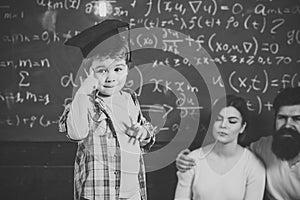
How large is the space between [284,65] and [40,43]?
114cm

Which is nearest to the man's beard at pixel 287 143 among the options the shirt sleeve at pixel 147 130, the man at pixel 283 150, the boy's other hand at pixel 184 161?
the man at pixel 283 150

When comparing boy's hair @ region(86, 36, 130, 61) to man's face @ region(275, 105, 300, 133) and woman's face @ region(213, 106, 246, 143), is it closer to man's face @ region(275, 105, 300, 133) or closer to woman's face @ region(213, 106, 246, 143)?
woman's face @ region(213, 106, 246, 143)

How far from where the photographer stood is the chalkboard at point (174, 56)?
2.47 metres

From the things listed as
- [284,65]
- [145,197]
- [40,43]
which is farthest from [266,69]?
[40,43]

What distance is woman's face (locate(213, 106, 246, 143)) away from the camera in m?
2.48

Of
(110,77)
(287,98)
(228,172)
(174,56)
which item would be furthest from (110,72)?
(287,98)

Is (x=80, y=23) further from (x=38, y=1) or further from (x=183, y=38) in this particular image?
(x=183, y=38)

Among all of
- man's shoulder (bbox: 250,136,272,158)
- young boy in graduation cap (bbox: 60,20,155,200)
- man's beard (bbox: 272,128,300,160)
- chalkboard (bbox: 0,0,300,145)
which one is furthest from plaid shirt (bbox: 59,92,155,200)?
man's beard (bbox: 272,128,300,160)

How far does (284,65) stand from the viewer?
2475 millimetres

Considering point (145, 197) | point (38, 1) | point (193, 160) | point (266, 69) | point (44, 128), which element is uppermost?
point (38, 1)

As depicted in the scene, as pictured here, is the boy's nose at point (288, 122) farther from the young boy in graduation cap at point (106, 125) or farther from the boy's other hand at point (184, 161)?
the young boy in graduation cap at point (106, 125)

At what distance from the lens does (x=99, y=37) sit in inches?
97.6

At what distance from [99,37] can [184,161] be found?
699 millimetres

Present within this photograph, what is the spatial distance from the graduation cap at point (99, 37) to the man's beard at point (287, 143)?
32.8 inches
